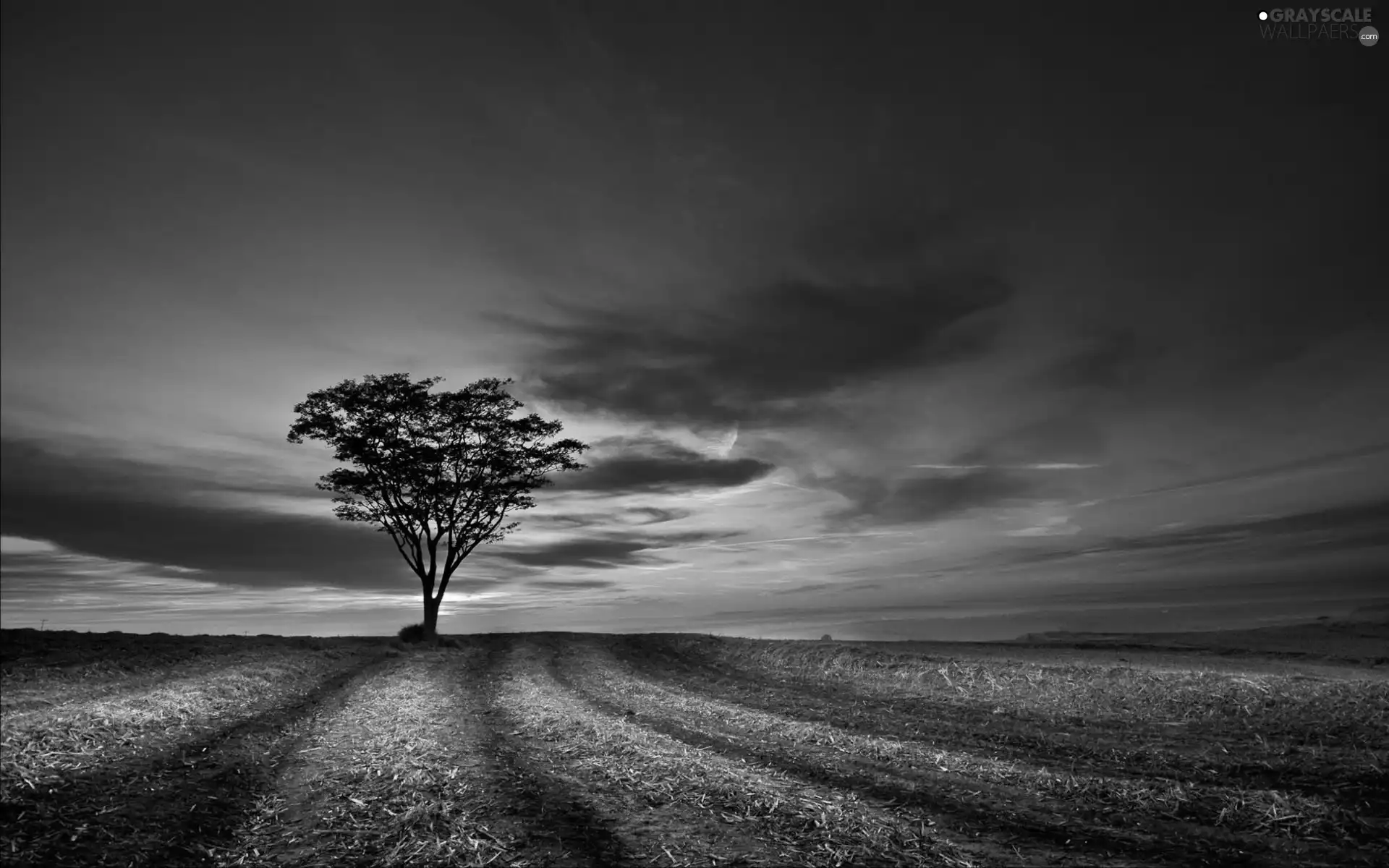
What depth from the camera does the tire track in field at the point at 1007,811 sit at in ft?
25.1

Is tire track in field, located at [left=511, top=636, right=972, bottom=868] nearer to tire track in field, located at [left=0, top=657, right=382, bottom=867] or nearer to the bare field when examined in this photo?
the bare field

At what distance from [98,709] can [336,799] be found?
28.3ft

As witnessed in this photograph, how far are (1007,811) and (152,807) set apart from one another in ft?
39.3

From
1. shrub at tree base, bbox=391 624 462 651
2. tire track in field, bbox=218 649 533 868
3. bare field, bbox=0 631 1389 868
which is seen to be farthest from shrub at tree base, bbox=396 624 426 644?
tire track in field, bbox=218 649 533 868

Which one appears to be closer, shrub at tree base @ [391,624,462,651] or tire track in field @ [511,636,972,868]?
tire track in field @ [511,636,972,868]

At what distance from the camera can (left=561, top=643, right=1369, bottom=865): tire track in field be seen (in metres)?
7.65

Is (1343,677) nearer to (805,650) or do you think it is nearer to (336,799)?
(805,650)

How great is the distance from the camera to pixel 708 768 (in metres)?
11.2

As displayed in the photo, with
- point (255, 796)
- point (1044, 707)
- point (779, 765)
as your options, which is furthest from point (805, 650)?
point (255, 796)

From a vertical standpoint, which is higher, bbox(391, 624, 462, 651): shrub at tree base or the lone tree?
the lone tree

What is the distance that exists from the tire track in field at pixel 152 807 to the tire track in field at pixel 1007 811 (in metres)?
7.99

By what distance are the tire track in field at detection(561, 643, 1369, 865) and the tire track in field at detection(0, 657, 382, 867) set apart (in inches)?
315

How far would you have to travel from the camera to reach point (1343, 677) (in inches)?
685

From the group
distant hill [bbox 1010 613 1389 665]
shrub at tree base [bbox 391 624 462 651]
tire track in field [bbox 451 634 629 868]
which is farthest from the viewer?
shrub at tree base [bbox 391 624 462 651]
